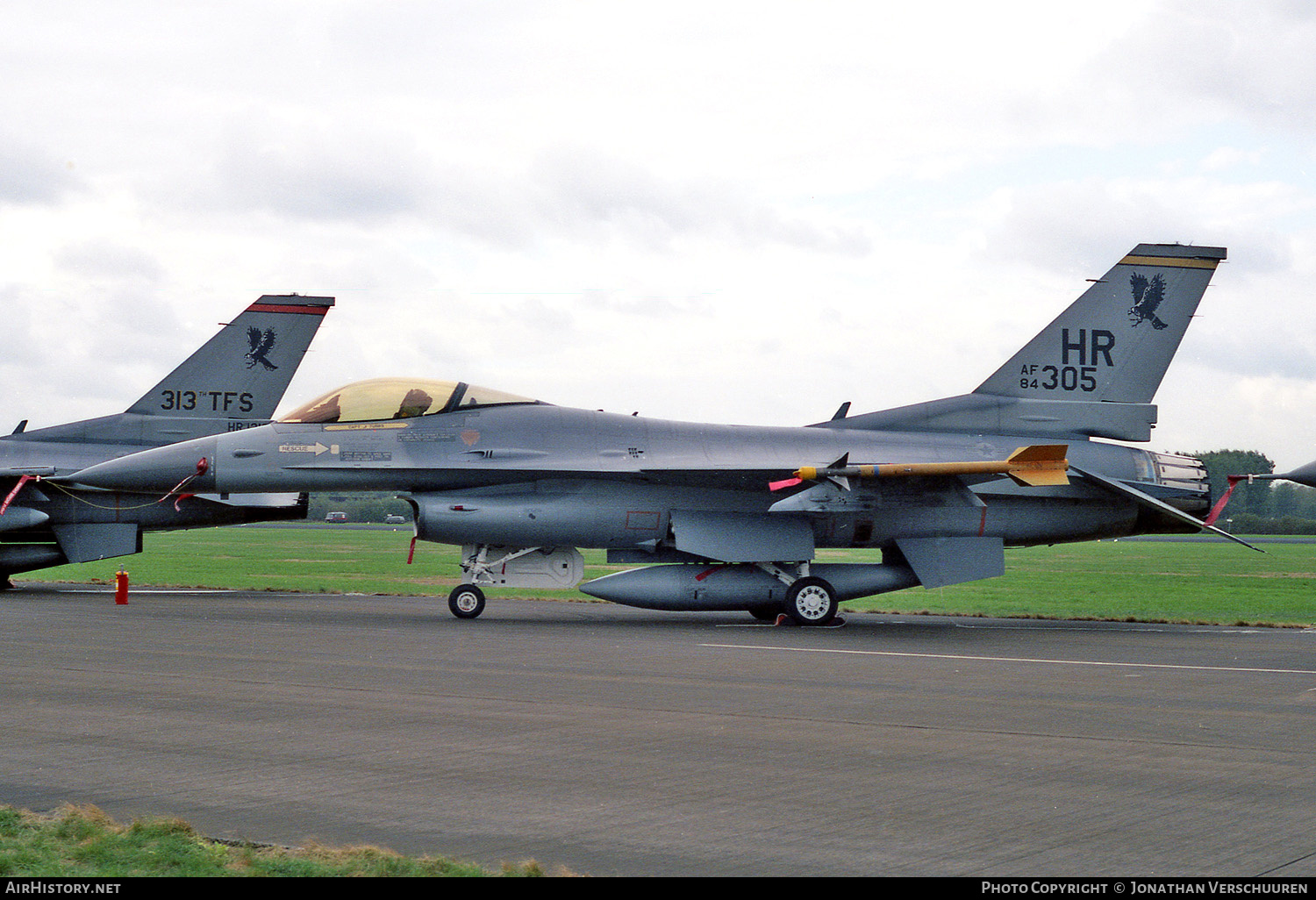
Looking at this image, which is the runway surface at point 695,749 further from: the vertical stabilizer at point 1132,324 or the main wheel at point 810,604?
the vertical stabilizer at point 1132,324

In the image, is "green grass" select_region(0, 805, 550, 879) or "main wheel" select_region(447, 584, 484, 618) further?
"main wheel" select_region(447, 584, 484, 618)

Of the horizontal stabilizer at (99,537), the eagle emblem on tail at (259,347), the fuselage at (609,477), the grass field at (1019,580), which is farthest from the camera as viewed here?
the eagle emblem on tail at (259,347)

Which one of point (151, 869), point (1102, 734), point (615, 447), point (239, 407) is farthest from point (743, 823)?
point (239, 407)

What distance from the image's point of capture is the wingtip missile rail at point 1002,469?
15.5m

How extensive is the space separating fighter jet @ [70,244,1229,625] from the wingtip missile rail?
0.55m

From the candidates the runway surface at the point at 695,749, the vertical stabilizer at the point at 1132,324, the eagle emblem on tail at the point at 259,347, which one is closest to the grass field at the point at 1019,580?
the vertical stabilizer at the point at 1132,324

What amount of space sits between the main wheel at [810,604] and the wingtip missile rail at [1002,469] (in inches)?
71.2

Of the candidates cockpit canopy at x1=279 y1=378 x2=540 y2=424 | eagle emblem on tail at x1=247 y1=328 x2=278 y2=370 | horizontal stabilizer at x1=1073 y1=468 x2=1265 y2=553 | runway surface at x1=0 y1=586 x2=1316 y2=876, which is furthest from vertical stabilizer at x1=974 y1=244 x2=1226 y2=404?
eagle emblem on tail at x1=247 y1=328 x2=278 y2=370

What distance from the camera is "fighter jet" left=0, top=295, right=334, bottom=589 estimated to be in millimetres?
22641

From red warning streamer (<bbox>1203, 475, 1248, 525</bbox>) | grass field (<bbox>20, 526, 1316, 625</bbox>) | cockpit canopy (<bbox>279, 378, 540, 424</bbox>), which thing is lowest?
grass field (<bbox>20, 526, 1316, 625</bbox>)

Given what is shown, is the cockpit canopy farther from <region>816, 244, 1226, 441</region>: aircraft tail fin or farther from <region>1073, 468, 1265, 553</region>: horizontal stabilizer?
<region>1073, 468, 1265, 553</region>: horizontal stabilizer

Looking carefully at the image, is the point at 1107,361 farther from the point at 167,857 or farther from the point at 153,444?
the point at 153,444

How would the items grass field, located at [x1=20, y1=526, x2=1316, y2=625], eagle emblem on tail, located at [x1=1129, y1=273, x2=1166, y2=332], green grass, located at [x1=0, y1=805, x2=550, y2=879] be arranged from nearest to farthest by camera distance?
1. green grass, located at [x1=0, y1=805, x2=550, y2=879]
2. eagle emblem on tail, located at [x1=1129, y1=273, x2=1166, y2=332]
3. grass field, located at [x1=20, y1=526, x2=1316, y2=625]
